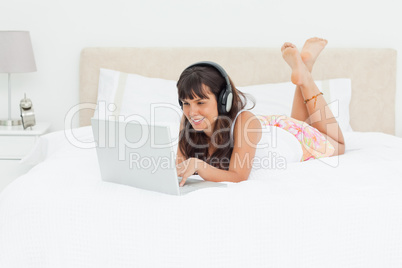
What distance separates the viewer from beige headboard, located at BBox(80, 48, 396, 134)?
2.79 metres

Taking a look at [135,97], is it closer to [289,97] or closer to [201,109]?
[289,97]

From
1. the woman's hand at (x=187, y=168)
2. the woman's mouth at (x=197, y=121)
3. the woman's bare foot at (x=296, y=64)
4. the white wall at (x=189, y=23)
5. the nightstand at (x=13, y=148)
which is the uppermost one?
the white wall at (x=189, y=23)

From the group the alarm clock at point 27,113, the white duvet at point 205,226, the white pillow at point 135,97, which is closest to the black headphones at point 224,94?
the white duvet at point 205,226

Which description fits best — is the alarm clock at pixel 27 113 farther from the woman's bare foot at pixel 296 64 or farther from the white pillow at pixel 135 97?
the woman's bare foot at pixel 296 64

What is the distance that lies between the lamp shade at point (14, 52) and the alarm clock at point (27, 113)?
0.53ft

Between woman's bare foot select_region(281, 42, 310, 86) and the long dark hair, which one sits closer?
the long dark hair

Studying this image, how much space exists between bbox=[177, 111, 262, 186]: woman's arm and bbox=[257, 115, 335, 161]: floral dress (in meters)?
0.34

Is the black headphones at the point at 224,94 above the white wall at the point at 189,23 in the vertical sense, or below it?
below

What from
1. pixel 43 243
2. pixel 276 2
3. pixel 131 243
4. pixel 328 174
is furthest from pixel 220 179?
pixel 276 2

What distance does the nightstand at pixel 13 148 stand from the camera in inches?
103

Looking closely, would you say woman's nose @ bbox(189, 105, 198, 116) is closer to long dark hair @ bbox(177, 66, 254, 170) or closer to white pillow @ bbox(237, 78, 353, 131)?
long dark hair @ bbox(177, 66, 254, 170)

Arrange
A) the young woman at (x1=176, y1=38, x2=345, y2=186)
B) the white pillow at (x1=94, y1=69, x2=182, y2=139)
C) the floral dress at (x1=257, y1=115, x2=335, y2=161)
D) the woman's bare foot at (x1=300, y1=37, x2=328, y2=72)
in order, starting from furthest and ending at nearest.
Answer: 1. the white pillow at (x1=94, y1=69, x2=182, y2=139)
2. the woman's bare foot at (x1=300, y1=37, x2=328, y2=72)
3. the floral dress at (x1=257, y1=115, x2=335, y2=161)
4. the young woman at (x1=176, y1=38, x2=345, y2=186)

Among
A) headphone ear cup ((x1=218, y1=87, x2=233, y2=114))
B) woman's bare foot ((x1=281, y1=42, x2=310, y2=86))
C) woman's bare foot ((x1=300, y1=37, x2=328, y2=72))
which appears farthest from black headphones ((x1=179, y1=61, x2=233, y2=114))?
woman's bare foot ((x1=300, y1=37, x2=328, y2=72))

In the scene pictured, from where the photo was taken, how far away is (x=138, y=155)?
4.18ft
